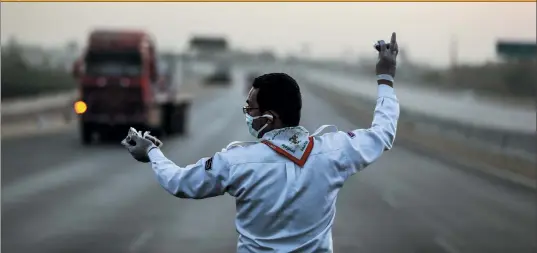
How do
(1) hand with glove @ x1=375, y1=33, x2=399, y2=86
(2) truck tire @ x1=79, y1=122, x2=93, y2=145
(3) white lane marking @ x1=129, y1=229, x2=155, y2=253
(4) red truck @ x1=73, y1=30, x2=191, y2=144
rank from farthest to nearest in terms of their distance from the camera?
(2) truck tire @ x1=79, y1=122, x2=93, y2=145, (4) red truck @ x1=73, y1=30, x2=191, y2=144, (3) white lane marking @ x1=129, y1=229, x2=155, y2=253, (1) hand with glove @ x1=375, y1=33, x2=399, y2=86

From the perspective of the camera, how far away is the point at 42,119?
33562mm

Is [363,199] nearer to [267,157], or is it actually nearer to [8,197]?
[8,197]

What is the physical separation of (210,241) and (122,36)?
17.2 metres

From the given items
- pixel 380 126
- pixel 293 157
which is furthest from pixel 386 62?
pixel 293 157

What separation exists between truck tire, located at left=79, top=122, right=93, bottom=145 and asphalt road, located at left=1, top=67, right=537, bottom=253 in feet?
15.6

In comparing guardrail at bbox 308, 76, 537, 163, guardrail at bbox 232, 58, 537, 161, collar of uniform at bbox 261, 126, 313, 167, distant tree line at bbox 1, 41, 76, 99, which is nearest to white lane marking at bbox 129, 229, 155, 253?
guardrail at bbox 232, 58, 537, 161

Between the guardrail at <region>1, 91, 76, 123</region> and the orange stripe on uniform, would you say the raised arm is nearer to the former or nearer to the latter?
the orange stripe on uniform

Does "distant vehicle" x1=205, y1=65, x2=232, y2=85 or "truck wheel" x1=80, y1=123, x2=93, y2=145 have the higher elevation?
"truck wheel" x1=80, y1=123, x2=93, y2=145

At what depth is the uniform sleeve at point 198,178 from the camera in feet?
11.1

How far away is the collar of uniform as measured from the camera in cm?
339

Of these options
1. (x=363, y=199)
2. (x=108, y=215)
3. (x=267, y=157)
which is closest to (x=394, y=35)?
(x=267, y=157)

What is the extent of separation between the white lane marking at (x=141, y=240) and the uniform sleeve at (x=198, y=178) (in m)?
6.27

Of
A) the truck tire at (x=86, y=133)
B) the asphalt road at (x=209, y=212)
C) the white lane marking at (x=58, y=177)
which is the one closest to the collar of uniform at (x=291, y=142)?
the asphalt road at (x=209, y=212)

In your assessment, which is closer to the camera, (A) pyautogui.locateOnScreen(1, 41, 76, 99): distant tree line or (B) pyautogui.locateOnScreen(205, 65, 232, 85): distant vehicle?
(A) pyautogui.locateOnScreen(1, 41, 76, 99): distant tree line
